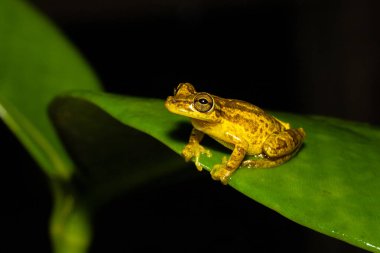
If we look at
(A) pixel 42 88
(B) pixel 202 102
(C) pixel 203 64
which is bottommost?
(C) pixel 203 64

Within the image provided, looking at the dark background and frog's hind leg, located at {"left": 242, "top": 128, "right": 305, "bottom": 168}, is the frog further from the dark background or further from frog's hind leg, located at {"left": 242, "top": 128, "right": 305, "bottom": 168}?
the dark background

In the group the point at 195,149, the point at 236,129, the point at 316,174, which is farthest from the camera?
the point at 236,129

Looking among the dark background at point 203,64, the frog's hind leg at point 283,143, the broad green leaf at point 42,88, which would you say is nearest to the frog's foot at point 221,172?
the frog's hind leg at point 283,143

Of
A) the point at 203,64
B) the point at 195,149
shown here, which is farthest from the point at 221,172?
the point at 203,64

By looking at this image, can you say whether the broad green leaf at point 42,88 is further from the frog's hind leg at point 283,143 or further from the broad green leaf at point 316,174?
the frog's hind leg at point 283,143

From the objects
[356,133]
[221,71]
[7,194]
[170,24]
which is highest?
[356,133]

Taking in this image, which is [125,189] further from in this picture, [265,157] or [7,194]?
[7,194]

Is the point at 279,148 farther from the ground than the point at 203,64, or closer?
farther from the ground

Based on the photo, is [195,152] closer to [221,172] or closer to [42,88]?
[221,172]

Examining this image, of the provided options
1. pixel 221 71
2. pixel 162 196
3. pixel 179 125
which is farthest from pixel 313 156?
pixel 221 71
